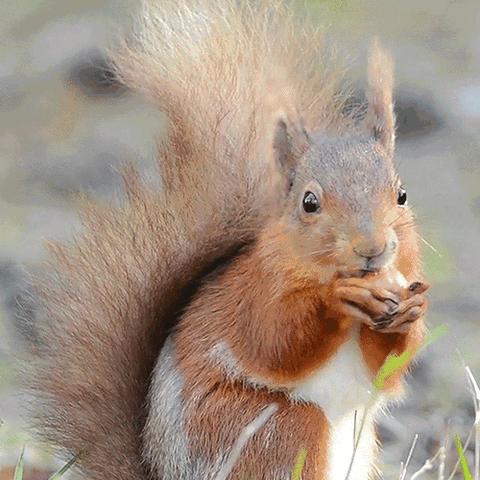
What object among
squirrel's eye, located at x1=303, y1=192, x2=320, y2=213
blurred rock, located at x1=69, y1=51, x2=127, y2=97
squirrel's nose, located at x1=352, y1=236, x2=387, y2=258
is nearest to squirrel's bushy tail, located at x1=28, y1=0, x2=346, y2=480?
squirrel's eye, located at x1=303, y1=192, x2=320, y2=213

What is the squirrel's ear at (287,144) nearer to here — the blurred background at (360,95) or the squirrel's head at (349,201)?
the squirrel's head at (349,201)

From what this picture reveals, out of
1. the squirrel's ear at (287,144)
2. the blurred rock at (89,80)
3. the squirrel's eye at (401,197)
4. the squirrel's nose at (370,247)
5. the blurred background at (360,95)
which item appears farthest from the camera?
the blurred rock at (89,80)

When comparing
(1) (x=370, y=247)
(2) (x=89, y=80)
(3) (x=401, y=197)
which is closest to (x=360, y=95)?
(2) (x=89, y=80)

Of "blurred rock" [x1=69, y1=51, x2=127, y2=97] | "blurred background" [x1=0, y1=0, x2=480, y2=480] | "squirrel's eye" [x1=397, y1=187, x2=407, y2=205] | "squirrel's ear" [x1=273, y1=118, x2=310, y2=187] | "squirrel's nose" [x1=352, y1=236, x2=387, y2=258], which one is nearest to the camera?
"squirrel's nose" [x1=352, y1=236, x2=387, y2=258]

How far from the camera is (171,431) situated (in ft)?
7.50

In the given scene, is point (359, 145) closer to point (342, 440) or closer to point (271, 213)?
point (271, 213)

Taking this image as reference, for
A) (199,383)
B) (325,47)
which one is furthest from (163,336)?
(325,47)

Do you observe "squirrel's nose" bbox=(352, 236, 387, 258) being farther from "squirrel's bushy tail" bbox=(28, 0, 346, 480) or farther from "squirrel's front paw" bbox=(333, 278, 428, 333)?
"squirrel's bushy tail" bbox=(28, 0, 346, 480)

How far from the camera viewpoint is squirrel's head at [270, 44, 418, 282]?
2.09 meters

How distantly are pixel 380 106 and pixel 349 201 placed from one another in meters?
0.21

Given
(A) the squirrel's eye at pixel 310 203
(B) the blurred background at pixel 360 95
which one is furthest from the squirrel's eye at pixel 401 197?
(B) the blurred background at pixel 360 95

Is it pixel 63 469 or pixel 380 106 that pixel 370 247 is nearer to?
pixel 380 106

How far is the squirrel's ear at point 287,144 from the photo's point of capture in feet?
7.44

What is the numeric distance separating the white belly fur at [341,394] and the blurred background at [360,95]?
85cm
